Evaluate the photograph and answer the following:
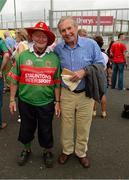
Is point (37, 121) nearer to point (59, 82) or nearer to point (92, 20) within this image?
point (59, 82)

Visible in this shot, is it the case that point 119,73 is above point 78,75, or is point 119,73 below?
below

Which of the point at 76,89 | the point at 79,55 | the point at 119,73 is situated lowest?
the point at 119,73

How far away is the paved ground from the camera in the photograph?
3652 millimetres

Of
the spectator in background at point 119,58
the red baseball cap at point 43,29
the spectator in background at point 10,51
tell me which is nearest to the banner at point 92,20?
the spectator in background at point 119,58

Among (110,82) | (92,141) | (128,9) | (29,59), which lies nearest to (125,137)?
(92,141)

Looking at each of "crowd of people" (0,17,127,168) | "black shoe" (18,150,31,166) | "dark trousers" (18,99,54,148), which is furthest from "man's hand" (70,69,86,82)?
"black shoe" (18,150,31,166)

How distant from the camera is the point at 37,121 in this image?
3.83 metres

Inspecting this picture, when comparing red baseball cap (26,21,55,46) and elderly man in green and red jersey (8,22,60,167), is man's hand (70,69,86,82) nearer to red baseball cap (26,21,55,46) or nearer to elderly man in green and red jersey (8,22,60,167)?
elderly man in green and red jersey (8,22,60,167)

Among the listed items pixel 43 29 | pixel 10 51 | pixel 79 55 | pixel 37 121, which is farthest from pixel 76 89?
pixel 10 51

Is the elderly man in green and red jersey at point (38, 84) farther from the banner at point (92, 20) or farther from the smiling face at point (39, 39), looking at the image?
the banner at point (92, 20)

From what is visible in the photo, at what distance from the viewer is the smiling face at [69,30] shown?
3.34 metres

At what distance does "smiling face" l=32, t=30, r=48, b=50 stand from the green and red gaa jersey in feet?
0.36

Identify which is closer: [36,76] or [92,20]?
[36,76]

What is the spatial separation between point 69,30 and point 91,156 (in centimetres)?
187
